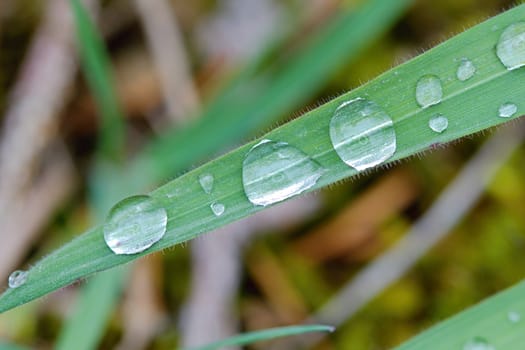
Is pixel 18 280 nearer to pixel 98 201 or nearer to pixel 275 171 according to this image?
pixel 275 171

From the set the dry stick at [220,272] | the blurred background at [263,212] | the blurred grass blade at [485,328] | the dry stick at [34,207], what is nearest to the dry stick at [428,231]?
the blurred background at [263,212]

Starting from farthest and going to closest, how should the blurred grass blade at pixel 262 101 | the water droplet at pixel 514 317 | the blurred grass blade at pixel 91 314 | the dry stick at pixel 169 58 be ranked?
1. the dry stick at pixel 169 58
2. the blurred grass blade at pixel 262 101
3. the blurred grass blade at pixel 91 314
4. the water droplet at pixel 514 317

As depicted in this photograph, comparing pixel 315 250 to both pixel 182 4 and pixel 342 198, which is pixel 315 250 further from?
pixel 182 4

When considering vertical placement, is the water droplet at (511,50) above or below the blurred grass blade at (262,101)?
below

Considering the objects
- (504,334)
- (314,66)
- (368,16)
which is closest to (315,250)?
(314,66)

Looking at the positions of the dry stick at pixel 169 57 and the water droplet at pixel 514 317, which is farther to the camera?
the dry stick at pixel 169 57

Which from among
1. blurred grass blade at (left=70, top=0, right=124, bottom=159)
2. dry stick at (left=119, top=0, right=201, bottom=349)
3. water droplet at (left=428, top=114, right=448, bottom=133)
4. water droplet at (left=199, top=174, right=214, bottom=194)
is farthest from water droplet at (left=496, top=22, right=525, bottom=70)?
dry stick at (left=119, top=0, right=201, bottom=349)

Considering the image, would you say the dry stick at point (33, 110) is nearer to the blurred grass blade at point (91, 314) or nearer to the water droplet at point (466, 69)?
the blurred grass blade at point (91, 314)
